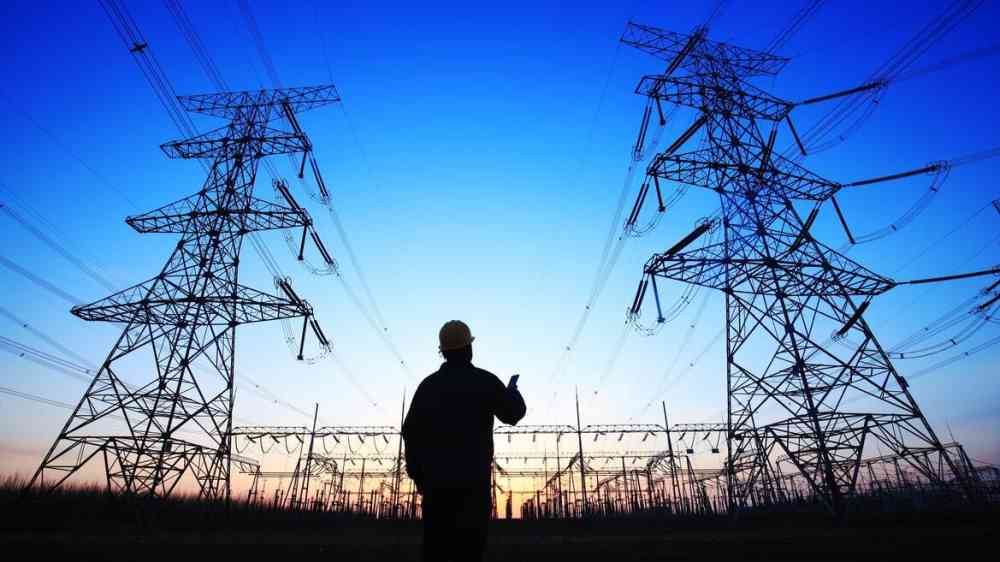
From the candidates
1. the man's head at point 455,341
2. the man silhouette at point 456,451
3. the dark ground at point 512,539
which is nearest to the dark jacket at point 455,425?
the man silhouette at point 456,451

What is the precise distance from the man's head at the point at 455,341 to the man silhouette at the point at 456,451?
0.08 metres

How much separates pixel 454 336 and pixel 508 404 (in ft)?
1.85

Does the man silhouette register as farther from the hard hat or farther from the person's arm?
the hard hat

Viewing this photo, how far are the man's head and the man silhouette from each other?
0.08m

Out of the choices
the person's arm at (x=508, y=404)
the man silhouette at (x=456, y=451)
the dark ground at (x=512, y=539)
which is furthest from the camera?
the dark ground at (x=512, y=539)

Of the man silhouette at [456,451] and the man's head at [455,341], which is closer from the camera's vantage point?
the man silhouette at [456,451]

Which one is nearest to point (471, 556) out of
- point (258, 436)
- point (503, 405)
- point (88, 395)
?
point (503, 405)

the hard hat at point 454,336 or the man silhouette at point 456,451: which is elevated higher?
the hard hat at point 454,336

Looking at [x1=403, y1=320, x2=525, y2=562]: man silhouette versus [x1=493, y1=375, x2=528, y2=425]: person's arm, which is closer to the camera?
[x1=403, y1=320, x2=525, y2=562]: man silhouette

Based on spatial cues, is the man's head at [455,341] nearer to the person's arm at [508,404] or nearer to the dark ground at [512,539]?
the person's arm at [508,404]

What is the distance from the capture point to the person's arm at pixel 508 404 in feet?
8.60

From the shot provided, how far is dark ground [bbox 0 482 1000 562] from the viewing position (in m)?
6.96

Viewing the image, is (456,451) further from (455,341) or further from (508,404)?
(455,341)

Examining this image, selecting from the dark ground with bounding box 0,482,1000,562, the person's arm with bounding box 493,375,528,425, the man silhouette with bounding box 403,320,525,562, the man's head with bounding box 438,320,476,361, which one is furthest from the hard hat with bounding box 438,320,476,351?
the dark ground with bounding box 0,482,1000,562
